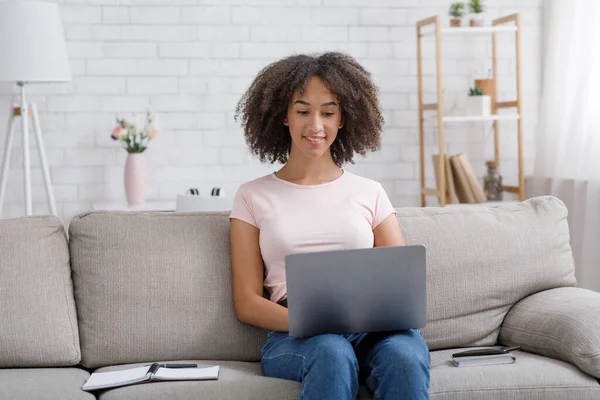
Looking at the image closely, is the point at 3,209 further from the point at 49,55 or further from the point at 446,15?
the point at 446,15

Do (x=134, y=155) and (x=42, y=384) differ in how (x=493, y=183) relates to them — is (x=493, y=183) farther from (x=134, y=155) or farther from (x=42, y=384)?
(x=42, y=384)

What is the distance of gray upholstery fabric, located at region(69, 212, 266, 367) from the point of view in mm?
2566

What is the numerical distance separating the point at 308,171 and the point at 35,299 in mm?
861

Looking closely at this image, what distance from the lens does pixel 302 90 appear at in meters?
2.59

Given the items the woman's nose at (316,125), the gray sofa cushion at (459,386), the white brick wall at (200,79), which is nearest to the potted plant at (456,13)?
the white brick wall at (200,79)

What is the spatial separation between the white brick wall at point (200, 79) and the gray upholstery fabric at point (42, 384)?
7.43 feet

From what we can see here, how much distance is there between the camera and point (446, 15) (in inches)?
190

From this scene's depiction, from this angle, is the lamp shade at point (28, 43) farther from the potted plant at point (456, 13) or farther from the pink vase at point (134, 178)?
the potted plant at point (456, 13)

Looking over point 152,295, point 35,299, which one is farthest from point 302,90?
point 35,299

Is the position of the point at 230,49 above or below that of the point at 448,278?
above

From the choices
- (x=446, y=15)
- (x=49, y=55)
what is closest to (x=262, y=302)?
(x=49, y=55)

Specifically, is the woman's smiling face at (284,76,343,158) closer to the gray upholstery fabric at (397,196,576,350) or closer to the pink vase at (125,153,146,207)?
the gray upholstery fabric at (397,196,576,350)

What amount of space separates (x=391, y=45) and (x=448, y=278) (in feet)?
7.61

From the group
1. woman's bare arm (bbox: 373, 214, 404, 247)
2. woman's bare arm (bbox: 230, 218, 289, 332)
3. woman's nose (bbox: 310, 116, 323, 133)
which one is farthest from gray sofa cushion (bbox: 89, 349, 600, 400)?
woman's nose (bbox: 310, 116, 323, 133)
